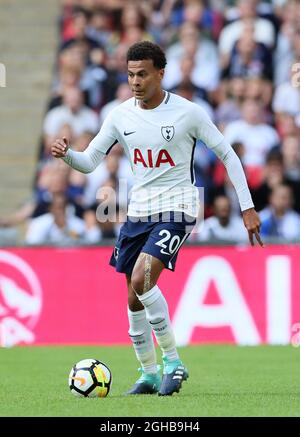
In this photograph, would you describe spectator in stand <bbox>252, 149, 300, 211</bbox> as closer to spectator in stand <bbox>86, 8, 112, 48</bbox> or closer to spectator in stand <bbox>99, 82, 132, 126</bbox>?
spectator in stand <bbox>99, 82, 132, 126</bbox>

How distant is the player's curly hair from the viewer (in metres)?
8.05

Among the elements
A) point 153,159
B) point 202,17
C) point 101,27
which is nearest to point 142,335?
point 153,159

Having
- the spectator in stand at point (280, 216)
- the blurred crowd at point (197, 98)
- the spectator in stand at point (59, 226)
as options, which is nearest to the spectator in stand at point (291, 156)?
the blurred crowd at point (197, 98)

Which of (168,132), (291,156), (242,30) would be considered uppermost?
(242,30)

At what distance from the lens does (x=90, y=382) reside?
7961mm

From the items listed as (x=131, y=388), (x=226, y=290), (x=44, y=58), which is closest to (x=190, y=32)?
(x=44, y=58)

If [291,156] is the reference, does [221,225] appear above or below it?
below

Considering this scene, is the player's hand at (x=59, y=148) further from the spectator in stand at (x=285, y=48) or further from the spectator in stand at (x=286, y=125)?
the spectator in stand at (x=285, y=48)

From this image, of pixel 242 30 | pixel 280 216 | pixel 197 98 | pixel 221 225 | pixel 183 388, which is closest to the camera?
pixel 183 388

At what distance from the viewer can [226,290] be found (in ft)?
43.0

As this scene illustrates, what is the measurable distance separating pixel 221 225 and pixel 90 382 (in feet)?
20.5

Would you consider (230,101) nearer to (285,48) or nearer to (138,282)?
(285,48)

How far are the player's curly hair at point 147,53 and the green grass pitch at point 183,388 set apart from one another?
231 cm

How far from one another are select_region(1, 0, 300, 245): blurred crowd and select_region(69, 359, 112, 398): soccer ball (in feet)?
18.0
